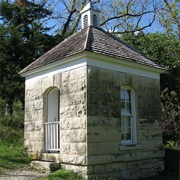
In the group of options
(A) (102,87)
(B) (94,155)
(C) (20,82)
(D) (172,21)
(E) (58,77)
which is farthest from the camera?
(D) (172,21)

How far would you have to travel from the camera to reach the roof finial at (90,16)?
12023 mm

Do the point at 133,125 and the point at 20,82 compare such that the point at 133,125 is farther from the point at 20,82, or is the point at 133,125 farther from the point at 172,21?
the point at 172,21

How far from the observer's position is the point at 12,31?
1669 cm

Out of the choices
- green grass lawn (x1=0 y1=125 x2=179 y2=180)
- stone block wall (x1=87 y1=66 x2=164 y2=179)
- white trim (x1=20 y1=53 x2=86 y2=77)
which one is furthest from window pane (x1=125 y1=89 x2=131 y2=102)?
green grass lawn (x1=0 y1=125 x2=179 y2=180)

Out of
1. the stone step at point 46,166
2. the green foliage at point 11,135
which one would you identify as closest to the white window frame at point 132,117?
the stone step at point 46,166

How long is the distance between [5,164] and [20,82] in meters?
6.92

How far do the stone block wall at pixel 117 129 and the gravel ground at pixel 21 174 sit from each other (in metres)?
1.84

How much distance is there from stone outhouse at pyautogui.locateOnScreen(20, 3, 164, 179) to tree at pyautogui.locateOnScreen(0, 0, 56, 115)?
16.2ft

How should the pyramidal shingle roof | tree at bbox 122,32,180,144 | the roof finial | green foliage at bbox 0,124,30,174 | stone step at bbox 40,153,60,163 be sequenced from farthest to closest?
1. tree at bbox 122,32,180,144
2. the roof finial
3. green foliage at bbox 0,124,30,174
4. stone step at bbox 40,153,60,163
5. the pyramidal shingle roof

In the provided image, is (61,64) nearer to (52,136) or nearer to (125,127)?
(52,136)

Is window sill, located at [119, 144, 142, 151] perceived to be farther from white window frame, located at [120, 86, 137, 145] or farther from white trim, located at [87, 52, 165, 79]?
white trim, located at [87, 52, 165, 79]

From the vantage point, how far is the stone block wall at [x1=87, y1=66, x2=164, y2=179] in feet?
30.0

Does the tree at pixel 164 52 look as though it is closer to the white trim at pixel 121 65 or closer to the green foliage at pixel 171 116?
the green foliage at pixel 171 116

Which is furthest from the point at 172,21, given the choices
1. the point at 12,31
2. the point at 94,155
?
the point at 94,155
